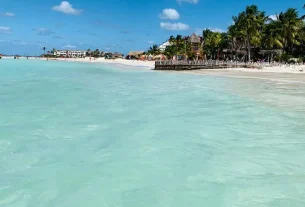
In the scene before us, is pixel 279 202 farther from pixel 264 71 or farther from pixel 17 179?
pixel 264 71

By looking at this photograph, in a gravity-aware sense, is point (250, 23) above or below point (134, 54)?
above

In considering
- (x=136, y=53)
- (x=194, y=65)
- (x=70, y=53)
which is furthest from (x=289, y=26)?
(x=70, y=53)

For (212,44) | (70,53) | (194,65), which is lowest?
(194,65)

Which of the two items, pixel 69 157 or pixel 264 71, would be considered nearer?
pixel 69 157

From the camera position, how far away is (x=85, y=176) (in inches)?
224

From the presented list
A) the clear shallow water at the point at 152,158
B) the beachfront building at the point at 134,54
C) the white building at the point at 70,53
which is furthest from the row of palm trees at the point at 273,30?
the white building at the point at 70,53

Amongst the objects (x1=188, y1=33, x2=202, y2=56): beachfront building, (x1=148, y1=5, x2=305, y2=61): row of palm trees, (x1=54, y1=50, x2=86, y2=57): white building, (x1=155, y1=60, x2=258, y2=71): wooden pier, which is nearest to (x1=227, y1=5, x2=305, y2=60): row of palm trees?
(x1=148, y1=5, x2=305, y2=61): row of palm trees

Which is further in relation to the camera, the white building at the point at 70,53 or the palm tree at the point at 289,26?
the white building at the point at 70,53

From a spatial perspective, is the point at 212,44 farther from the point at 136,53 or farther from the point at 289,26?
the point at 136,53

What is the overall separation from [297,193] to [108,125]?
6.04 m

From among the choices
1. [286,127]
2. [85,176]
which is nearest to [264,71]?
[286,127]

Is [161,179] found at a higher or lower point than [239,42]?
lower

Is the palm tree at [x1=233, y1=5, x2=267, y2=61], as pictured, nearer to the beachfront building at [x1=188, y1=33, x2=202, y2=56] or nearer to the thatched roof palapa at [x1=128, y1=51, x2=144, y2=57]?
the beachfront building at [x1=188, y1=33, x2=202, y2=56]

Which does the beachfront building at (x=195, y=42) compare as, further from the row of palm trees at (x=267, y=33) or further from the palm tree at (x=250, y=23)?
the palm tree at (x=250, y=23)
